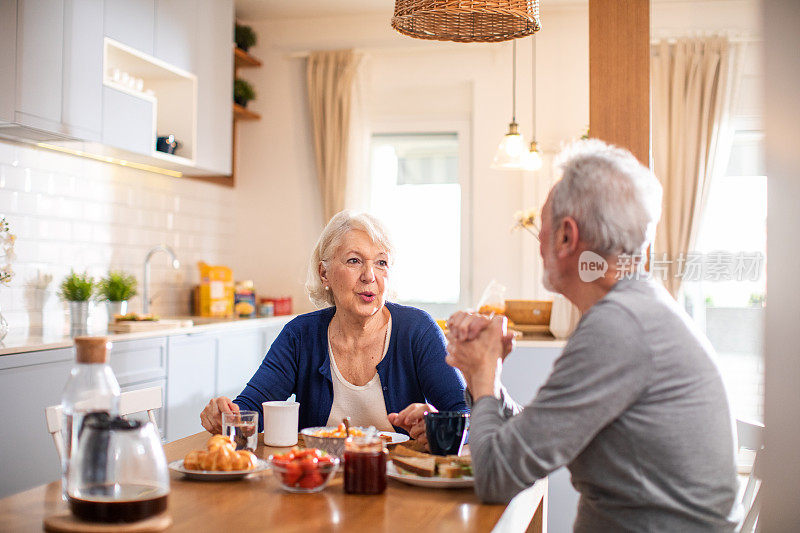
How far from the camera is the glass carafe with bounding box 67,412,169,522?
1136 millimetres

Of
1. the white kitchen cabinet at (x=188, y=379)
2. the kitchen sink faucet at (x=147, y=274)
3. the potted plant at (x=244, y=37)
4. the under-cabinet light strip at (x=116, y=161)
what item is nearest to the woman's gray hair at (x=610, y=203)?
the white kitchen cabinet at (x=188, y=379)

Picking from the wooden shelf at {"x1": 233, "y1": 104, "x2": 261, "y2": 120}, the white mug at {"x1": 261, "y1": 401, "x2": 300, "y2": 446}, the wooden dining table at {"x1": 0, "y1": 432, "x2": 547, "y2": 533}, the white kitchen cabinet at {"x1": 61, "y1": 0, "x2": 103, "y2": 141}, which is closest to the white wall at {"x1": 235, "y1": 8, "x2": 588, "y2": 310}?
the wooden shelf at {"x1": 233, "y1": 104, "x2": 261, "y2": 120}

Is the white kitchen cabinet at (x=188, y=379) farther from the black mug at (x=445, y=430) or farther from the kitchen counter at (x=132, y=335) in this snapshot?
the black mug at (x=445, y=430)

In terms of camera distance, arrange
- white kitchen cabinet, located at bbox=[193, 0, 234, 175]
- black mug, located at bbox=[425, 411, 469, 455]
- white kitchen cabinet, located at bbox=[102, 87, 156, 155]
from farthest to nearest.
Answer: white kitchen cabinet, located at bbox=[193, 0, 234, 175]
white kitchen cabinet, located at bbox=[102, 87, 156, 155]
black mug, located at bbox=[425, 411, 469, 455]

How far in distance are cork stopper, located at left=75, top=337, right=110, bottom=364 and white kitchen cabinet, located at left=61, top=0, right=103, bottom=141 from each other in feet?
8.28

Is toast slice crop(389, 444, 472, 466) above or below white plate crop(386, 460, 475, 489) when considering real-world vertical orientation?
above

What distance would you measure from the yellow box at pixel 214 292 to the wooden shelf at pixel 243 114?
1.15m

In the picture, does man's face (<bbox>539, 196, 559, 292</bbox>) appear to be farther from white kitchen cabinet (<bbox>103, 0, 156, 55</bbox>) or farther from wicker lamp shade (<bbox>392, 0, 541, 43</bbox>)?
white kitchen cabinet (<bbox>103, 0, 156, 55</bbox>)

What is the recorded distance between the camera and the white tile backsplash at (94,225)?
12.1 feet

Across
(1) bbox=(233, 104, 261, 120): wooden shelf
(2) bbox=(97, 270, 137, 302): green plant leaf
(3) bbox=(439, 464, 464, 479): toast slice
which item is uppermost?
(1) bbox=(233, 104, 261, 120): wooden shelf

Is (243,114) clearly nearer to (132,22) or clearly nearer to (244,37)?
(244,37)

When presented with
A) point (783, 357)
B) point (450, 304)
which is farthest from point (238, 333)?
point (783, 357)

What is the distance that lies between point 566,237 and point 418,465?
0.51 meters

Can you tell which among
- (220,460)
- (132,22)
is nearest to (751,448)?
(220,460)
